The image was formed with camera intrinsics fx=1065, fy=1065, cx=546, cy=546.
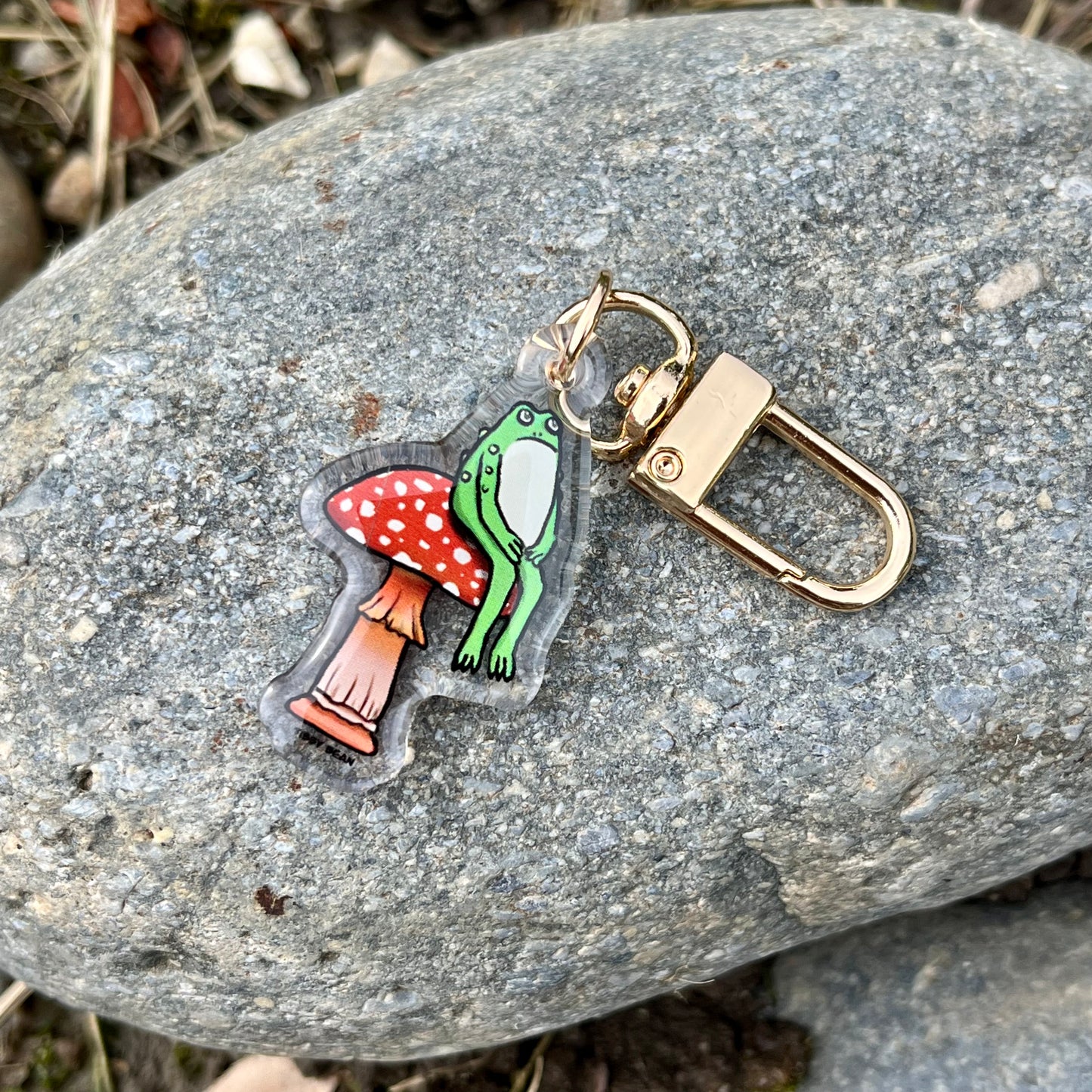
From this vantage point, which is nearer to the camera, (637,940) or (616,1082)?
(637,940)

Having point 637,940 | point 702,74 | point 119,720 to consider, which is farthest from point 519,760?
point 702,74

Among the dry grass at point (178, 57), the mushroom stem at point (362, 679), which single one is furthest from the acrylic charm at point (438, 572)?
the dry grass at point (178, 57)

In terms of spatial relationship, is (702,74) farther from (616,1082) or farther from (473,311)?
(616,1082)

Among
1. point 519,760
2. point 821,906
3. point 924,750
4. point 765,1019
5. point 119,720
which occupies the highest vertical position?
point 119,720

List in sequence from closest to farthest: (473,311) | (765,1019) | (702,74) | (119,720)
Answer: (119,720) → (473,311) → (702,74) → (765,1019)

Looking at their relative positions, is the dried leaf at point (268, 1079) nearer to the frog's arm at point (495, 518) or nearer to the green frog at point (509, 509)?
the green frog at point (509, 509)

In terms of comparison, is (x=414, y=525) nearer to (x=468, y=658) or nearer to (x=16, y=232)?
(x=468, y=658)

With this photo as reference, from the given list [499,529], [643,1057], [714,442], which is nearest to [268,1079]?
[643,1057]

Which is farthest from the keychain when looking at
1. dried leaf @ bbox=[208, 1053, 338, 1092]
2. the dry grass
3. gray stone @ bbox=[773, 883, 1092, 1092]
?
the dry grass
